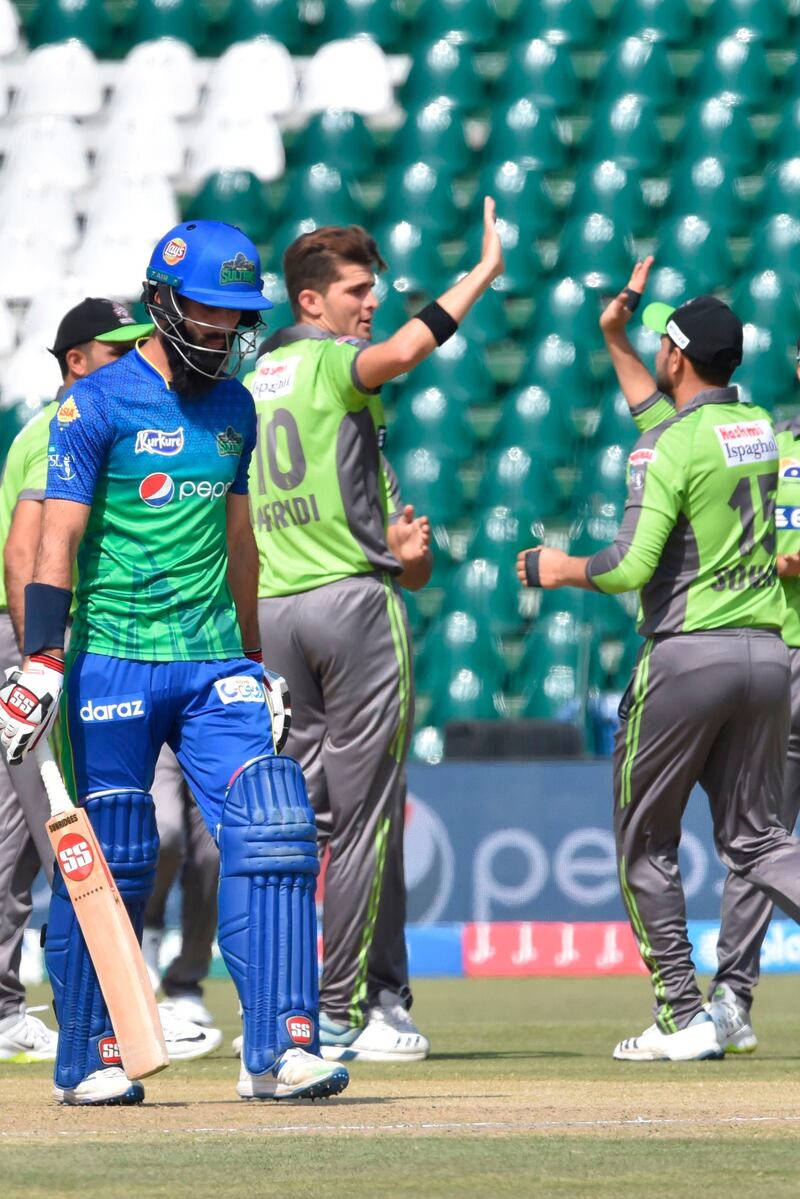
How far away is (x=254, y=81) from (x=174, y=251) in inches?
443

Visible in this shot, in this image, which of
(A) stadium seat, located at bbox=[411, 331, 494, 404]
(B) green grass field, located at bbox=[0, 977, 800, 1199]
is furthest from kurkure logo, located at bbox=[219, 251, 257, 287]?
(A) stadium seat, located at bbox=[411, 331, 494, 404]

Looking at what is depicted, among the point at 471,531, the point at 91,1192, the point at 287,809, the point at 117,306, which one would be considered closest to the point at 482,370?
the point at 471,531

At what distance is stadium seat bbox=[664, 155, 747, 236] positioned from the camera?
14742mm

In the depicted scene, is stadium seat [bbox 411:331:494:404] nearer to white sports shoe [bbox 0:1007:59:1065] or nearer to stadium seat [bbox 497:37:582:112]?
stadium seat [bbox 497:37:582:112]

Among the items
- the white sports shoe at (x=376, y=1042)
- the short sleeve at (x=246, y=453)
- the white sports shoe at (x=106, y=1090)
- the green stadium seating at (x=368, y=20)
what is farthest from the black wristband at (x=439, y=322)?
the green stadium seating at (x=368, y=20)

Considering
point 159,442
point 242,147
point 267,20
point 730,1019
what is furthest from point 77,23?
point 159,442

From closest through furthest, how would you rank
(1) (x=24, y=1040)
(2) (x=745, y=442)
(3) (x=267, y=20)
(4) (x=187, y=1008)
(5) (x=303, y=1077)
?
(5) (x=303, y=1077)
(2) (x=745, y=442)
(1) (x=24, y=1040)
(4) (x=187, y=1008)
(3) (x=267, y=20)

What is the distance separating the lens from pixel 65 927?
4.64m

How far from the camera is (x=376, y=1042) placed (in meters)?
6.22

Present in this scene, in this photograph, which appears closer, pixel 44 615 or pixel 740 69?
pixel 44 615

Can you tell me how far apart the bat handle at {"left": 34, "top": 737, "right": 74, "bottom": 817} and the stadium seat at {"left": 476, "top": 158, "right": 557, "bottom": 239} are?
35.2 feet

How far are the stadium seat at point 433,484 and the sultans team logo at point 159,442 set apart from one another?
357 inches

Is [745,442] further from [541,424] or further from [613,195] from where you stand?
[613,195]

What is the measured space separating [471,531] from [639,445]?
25.6 ft
